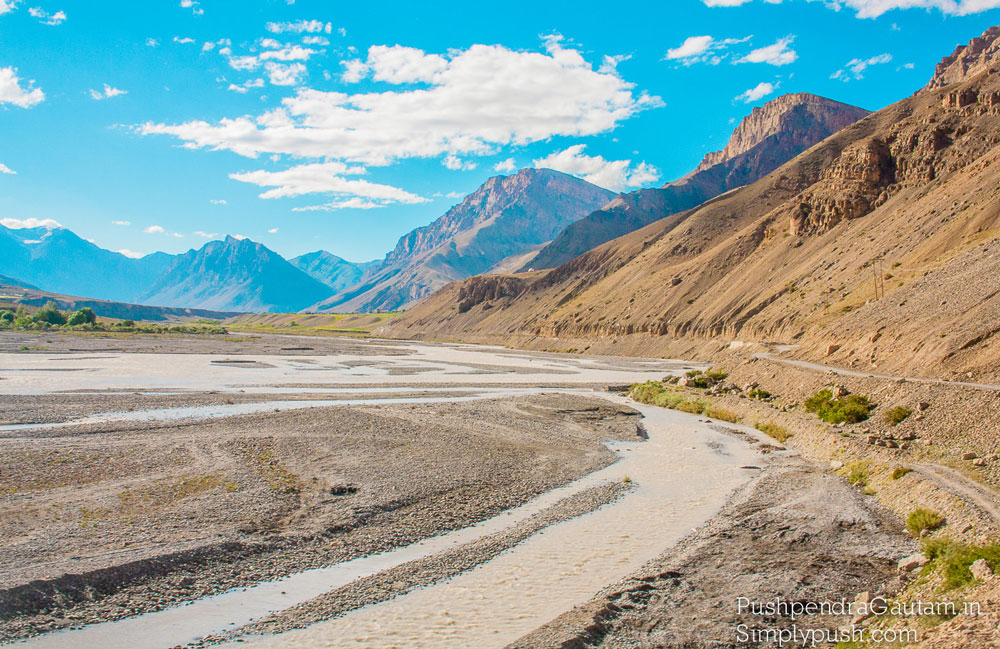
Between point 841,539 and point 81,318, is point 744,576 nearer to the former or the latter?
point 841,539

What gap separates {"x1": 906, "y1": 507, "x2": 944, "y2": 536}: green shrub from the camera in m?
14.9

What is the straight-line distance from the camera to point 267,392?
50.0 meters

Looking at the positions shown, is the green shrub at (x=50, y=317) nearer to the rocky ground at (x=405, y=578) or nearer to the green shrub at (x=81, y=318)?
the green shrub at (x=81, y=318)

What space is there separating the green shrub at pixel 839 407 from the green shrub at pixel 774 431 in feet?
6.05

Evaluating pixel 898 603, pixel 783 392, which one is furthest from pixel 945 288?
pixel 898 603

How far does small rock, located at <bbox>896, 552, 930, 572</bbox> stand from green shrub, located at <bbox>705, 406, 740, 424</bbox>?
2547 cm

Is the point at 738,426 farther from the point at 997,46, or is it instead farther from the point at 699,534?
the point at 997,46

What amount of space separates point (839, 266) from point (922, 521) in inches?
2649

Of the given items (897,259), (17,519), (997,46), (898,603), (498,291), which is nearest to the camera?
(898,603)

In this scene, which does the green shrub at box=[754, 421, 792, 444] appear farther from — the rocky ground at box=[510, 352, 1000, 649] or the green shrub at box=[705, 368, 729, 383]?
the green shrub at box=[705, 368, 729, 383]

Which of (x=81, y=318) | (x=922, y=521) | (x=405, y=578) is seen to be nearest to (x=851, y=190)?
(x=922, y=521)

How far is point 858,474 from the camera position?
2084 centimetres

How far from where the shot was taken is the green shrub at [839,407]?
27.8m

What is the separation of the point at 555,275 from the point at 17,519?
155981mm
